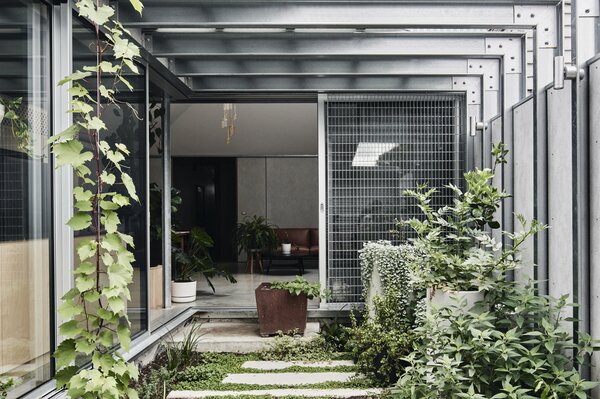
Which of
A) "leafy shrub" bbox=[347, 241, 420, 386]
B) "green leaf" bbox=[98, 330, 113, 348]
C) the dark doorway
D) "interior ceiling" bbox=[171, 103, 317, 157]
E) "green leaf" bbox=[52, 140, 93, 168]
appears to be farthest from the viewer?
the dark doorway

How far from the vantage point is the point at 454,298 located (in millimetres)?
3506

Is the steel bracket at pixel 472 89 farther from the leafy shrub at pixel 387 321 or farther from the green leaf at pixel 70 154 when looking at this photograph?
the green leaf at pixel 70 154

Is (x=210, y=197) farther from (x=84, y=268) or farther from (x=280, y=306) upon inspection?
(x=84, y=268)

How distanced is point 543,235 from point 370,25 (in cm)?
200

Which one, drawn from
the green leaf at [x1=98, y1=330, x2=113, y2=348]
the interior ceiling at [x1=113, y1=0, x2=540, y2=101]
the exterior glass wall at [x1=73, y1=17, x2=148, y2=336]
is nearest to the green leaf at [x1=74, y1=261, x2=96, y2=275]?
the green leaf at [x1=98, y1=330, x2=113, y2=348]

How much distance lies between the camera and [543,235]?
151 inches

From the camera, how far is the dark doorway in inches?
543

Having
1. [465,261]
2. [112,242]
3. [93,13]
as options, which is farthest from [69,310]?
[465,261]

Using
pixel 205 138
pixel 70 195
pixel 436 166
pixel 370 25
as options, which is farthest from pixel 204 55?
pixel 205 138

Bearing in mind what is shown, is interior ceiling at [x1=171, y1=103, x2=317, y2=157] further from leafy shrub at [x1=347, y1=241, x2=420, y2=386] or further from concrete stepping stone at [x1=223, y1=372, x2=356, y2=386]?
concrete stepping stone at [x1=223, y1=372, x2=356, y2=386]

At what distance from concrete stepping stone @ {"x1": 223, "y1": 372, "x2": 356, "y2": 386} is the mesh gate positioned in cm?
181

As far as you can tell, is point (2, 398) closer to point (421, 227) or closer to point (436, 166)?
point (421, 227)

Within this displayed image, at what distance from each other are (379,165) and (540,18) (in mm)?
2831

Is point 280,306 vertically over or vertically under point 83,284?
under
